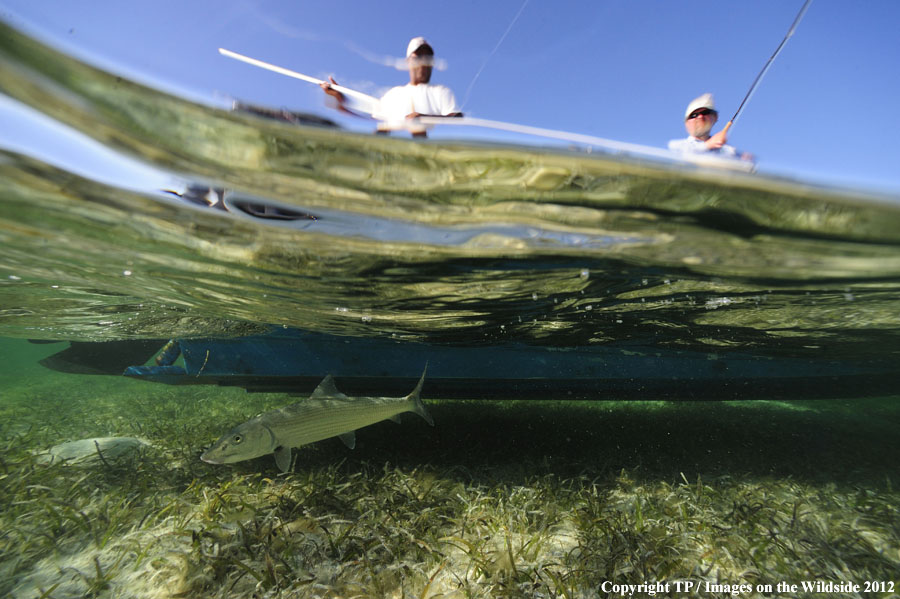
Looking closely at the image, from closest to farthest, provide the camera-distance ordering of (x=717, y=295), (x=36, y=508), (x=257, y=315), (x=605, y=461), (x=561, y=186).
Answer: (x=561, y=186) < (x=36, y=508) < (x=717, y=295) < (x=605, y=461) < (x=257, y=315)

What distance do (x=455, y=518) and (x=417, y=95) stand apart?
19.8 ft

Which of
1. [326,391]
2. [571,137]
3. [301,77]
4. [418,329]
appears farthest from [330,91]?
[418,329]

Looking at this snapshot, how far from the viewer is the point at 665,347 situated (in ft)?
36.0

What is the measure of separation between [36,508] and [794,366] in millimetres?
17839

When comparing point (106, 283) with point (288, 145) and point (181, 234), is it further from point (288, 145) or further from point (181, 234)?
point (288, 145)

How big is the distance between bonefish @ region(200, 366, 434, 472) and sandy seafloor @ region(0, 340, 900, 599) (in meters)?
1.00

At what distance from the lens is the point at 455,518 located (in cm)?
535

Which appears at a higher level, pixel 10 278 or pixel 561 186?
pixel 561 186

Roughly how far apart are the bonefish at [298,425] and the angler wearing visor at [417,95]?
400 cm

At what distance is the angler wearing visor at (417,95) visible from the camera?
182 inches

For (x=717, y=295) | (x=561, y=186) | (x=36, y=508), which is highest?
(x=561, y=186)

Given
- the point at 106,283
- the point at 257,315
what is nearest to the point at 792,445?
the point at 257,315

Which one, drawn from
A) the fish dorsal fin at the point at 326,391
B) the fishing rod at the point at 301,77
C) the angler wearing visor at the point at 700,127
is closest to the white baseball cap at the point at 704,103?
the angler wearing visor at the point at 700,127

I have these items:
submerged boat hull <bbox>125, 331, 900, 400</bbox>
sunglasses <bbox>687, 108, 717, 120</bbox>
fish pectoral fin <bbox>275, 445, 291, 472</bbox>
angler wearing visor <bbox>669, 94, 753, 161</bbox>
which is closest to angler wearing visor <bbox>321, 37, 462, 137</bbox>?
angler wearing visor <bbox>669, 94, 753, 161</bbox>
